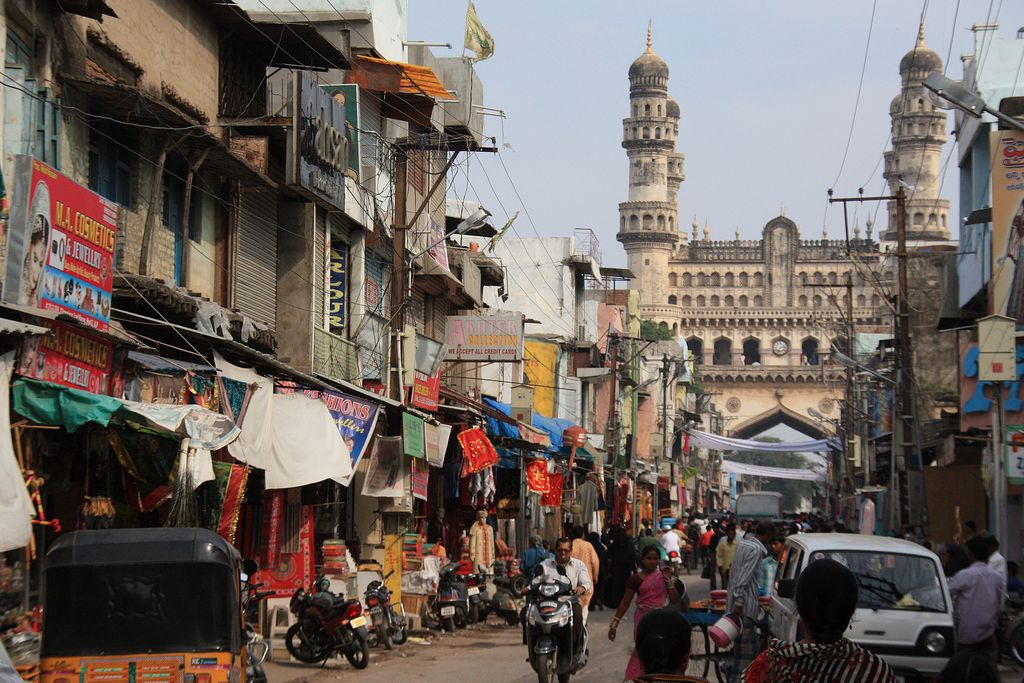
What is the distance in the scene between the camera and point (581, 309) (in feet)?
147

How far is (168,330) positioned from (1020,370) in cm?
1361

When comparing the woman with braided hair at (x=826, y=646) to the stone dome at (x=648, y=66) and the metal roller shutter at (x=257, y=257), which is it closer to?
the metal roller shutter at (x=257, y=257)

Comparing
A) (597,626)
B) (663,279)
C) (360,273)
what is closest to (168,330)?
(360,273)

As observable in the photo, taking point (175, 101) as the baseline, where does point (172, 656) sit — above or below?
below

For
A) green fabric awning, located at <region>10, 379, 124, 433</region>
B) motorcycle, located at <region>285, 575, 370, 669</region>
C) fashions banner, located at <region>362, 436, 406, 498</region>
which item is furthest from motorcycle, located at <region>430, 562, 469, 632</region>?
green fabric awning, located at <region>10, 379, 124, 433</region>

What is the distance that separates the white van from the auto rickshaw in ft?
12.1

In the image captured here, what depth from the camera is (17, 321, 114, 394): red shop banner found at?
28.8 ft

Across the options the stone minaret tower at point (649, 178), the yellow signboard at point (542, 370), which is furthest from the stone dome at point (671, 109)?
the yellow signboard at point (542, 370)

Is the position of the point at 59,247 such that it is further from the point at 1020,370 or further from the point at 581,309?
the point at 581,309

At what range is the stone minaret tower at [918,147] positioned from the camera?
11012cm

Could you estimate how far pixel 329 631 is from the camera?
12234 mm

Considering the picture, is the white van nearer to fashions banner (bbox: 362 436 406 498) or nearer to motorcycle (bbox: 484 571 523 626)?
fashions banner (bbox: 362 436 406 498)

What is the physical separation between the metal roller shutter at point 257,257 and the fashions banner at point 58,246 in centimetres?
417

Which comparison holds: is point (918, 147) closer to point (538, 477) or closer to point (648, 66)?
point (648, 66)
